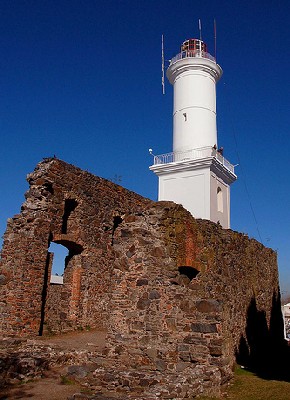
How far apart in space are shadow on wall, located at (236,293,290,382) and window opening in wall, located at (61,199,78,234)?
6.78 meters

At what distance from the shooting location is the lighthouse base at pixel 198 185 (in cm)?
2425

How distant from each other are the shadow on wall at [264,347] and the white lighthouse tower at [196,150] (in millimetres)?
8404

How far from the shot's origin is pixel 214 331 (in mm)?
7824

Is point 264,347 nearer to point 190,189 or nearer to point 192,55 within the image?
point 190,189

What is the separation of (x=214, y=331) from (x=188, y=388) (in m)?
1.48

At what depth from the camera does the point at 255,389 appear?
317 inches

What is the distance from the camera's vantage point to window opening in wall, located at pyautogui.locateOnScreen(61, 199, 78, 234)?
1398 centimetres

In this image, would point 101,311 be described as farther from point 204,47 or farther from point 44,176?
point 204,47

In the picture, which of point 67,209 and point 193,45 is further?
point 193,45

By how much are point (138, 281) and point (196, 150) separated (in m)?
17.5

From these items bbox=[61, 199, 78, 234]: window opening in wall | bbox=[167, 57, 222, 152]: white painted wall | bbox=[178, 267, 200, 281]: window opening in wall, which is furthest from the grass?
bbox=[167, 57, 222, 152]: white painted wall

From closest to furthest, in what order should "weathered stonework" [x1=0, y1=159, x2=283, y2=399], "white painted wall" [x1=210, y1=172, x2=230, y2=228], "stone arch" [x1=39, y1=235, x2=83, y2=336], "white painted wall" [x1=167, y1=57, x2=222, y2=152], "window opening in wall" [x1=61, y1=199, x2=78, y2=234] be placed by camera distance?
"weathered stonework" [x1=0, y1=159, x2=283, y2=399]
"stone arch" [x1=39, y1=235, x2=83, y2=336]
"window opening in wall" [x1=61, y1=199, x2=78, y2=234]
"white painted wall" [x1=210, y1=172, x2=230, y2=228]
"white painted wall" [x1=167, y1=57, x2=222, y2=152]

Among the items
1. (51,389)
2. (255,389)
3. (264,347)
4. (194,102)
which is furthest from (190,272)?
(194,102)

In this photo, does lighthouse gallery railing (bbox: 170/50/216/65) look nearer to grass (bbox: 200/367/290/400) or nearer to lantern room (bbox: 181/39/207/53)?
lantern room (bbox: 181/39/207/53)
